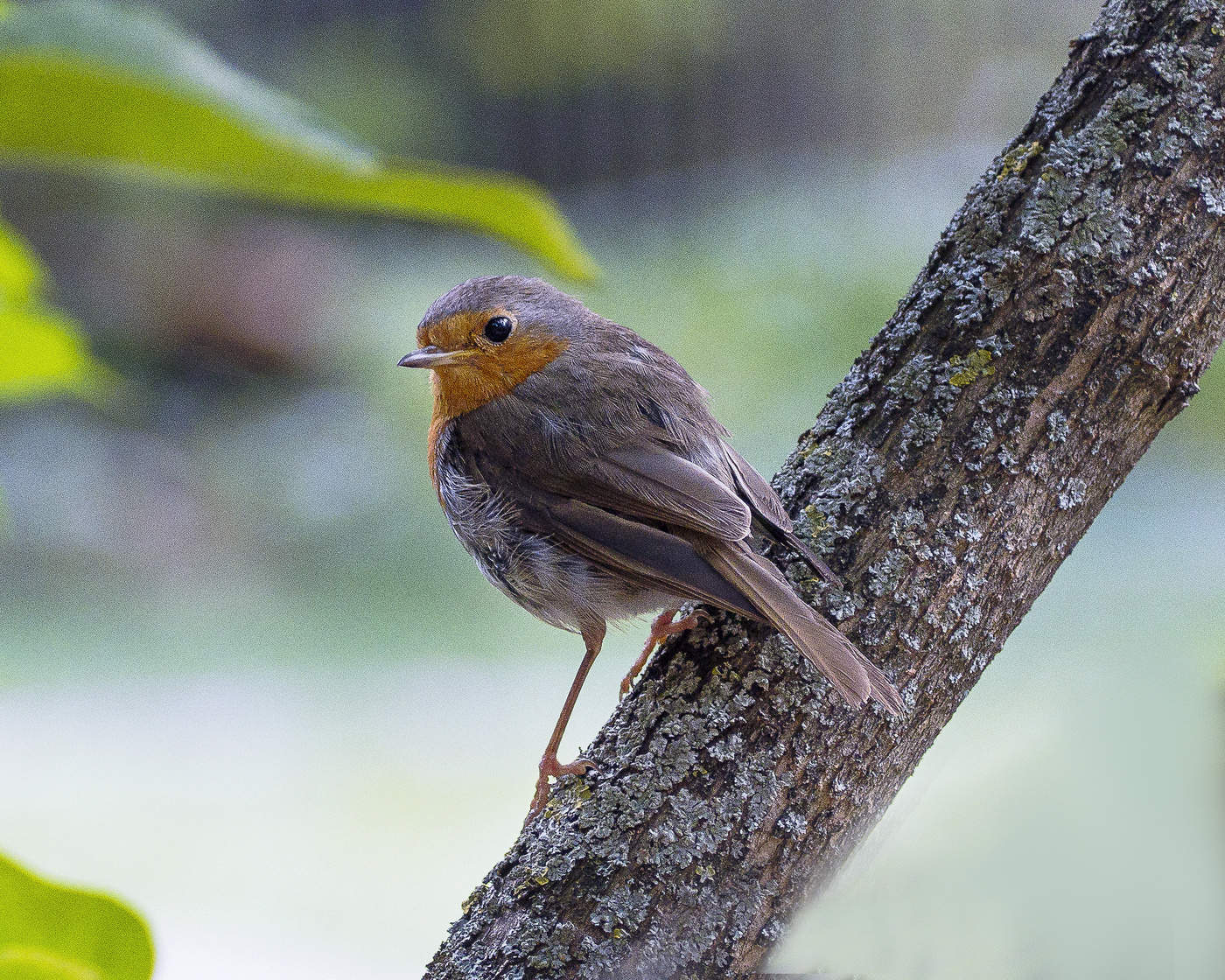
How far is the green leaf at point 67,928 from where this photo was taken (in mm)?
432

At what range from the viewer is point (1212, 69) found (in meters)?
1.23

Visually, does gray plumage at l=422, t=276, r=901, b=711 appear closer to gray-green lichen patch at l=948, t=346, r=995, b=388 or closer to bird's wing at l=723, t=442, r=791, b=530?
bird's wing at l=723, t=442, r=791, b=530

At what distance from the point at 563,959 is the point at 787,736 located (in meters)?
0.30

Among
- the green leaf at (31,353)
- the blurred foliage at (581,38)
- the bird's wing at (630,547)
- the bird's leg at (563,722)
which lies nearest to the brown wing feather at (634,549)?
the bird's wing at (630,547)

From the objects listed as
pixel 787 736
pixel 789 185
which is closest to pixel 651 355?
pixel 787 736

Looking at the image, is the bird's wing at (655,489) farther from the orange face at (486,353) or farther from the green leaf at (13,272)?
the green leaf at (13,272)

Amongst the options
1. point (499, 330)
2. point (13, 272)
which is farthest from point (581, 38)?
point (13, 272)

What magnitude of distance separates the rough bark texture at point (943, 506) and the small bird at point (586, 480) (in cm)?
7

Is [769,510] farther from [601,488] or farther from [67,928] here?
[67,928]

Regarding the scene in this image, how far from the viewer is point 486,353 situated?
1.57 meters

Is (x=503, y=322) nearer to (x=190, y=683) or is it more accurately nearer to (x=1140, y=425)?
(x=1140, y=425)

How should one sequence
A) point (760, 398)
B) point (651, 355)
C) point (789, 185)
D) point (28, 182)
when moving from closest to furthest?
point (651, 355) < point (760, 398) < point (28, 182) < point (789, 185)

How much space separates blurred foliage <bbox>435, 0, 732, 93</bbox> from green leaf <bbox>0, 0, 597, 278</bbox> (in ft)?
17.5

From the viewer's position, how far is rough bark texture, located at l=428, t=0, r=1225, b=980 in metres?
1.14
